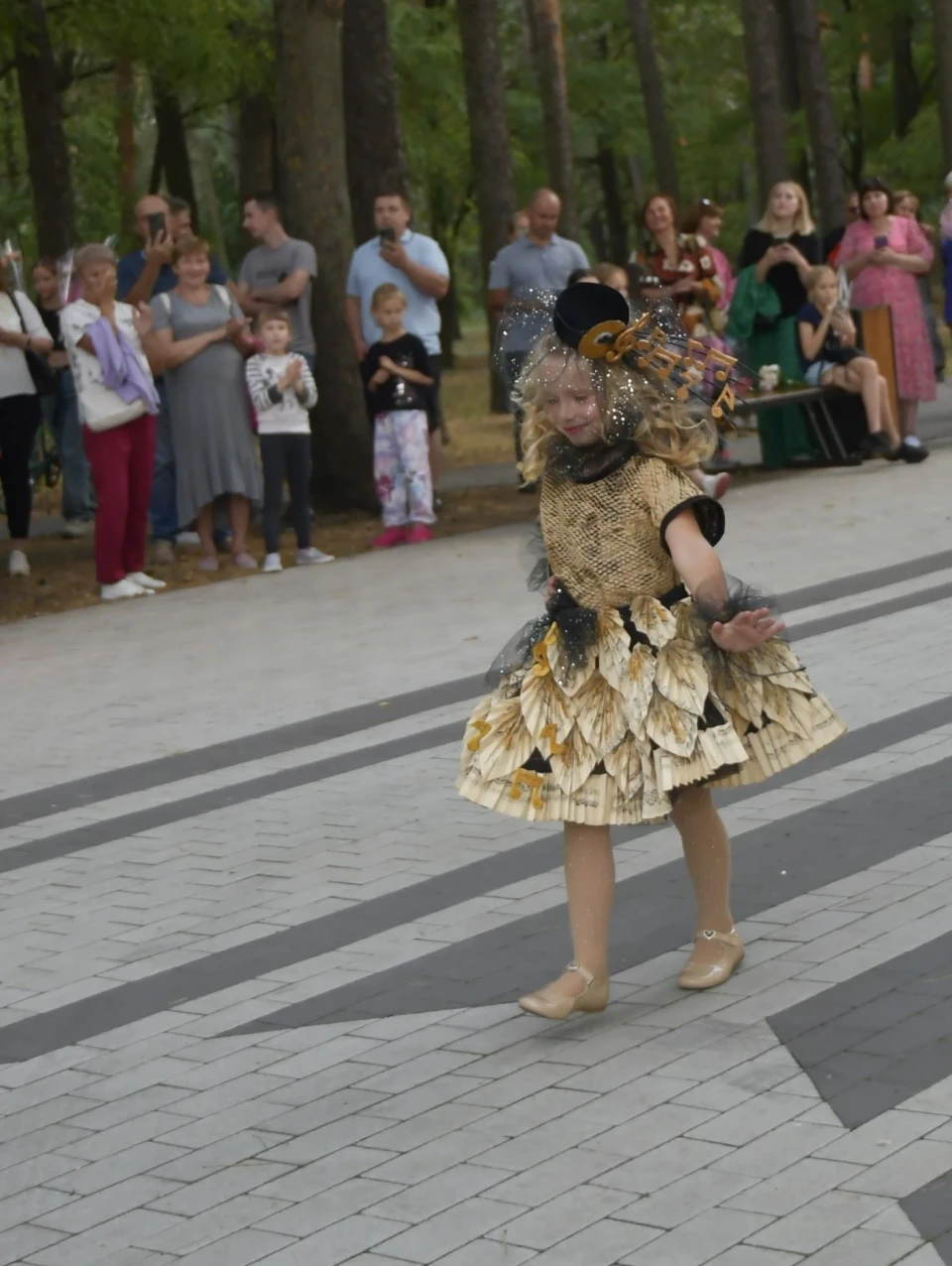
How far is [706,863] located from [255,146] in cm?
2429

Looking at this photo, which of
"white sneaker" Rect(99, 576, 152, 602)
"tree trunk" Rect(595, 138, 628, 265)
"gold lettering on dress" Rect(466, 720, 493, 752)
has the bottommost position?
"white sneaker" Rect(99, 576, 152, 602)

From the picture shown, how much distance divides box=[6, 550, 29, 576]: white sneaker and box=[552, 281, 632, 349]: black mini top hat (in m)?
9.71

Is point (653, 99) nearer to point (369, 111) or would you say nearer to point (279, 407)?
point (369, 111)

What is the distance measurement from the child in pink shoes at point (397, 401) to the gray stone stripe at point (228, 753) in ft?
14.9

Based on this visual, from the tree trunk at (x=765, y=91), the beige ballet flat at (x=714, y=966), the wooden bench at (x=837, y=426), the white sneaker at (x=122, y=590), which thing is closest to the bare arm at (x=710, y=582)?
the beige ballet flat at (x=714, y=966)

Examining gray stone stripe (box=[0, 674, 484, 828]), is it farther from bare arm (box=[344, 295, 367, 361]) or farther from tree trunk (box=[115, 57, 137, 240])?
tree trunk (box=[115, 57, 137, 240])

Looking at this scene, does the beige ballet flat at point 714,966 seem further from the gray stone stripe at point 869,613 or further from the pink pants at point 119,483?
the pink pants at point 119,483

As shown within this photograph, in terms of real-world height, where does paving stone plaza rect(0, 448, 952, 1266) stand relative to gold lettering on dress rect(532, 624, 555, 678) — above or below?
below

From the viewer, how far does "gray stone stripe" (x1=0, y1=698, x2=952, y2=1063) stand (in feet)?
18.8

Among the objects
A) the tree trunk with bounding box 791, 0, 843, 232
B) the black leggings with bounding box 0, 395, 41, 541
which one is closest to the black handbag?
the black leggings with bounding box 0, 395, 41, 541

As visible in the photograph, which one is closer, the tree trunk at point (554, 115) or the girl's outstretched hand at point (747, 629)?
the girl's outstretched hand at point (747, 629)

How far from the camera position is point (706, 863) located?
558 cm

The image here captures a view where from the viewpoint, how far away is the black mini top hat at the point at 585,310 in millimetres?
5238

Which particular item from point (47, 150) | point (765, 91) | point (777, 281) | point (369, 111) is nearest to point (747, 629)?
point (777, 281)
